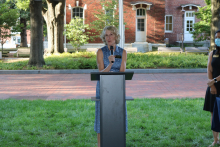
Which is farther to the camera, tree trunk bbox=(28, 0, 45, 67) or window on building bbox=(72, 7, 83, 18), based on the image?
window on building bbox=(72, 7, 83, 18)

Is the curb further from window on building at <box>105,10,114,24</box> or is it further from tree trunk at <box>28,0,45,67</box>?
window on building at <box>105,10,114,24</box>

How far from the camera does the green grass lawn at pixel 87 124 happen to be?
4.68 metres

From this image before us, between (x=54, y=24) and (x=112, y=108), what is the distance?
68.8 ft

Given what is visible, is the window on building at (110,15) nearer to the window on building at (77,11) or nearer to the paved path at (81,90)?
the window on building at (77,11)

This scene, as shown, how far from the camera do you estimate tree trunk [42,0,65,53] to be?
23016 millimetres

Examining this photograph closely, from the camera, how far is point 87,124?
5613 millimetres

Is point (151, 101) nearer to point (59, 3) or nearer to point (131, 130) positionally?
point (131, 130)

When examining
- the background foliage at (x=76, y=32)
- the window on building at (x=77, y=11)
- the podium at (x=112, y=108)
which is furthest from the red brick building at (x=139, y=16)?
the podium at (x=112, y=108)

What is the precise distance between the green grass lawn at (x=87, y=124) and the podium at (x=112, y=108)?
1.39 meters

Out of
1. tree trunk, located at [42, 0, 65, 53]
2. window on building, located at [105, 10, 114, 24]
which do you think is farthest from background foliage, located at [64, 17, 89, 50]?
tree trunk, located at [42, 0, 65, 53]

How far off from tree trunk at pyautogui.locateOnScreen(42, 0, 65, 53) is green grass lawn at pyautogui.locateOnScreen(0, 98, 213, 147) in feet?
53.6

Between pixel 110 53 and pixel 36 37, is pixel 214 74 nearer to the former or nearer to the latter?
pixel 110 53

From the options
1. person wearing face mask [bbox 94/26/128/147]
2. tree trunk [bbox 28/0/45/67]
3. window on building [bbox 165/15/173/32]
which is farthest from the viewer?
window on building [bbox 165/15/173/32]

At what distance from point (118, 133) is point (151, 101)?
4489 mm
